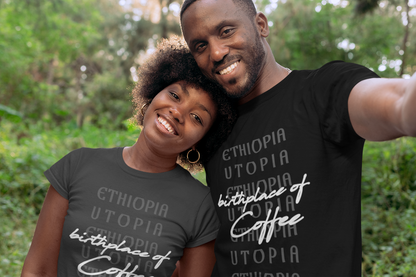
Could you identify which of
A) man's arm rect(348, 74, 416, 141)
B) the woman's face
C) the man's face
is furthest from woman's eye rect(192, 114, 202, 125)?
man's arm rect(348, 74, 416, 141)

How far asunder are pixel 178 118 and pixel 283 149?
1.97ft

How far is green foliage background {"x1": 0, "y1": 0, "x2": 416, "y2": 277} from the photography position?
4086 millimetres

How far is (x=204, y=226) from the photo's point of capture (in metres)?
1.75

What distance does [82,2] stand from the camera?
45.2 ft

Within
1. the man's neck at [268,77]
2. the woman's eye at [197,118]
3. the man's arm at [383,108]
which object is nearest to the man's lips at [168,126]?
the woman's eye at [197,118]

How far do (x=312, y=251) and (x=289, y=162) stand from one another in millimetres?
386

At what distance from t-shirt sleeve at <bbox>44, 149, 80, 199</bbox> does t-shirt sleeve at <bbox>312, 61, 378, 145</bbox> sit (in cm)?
137

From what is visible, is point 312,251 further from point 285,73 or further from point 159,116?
point 159,116

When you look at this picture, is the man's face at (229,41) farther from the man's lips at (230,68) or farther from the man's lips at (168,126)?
the man's lips at (168,126)

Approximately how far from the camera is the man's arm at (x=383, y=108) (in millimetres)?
933

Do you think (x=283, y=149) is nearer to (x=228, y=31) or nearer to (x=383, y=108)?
(x=383, y=108)

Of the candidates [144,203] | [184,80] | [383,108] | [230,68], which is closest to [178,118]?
[184,80]

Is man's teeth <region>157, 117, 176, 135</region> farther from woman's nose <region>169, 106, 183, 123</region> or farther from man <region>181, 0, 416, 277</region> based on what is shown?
man <region>181, 0, 416, 277</region>

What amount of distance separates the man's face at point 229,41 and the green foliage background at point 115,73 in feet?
7.94
